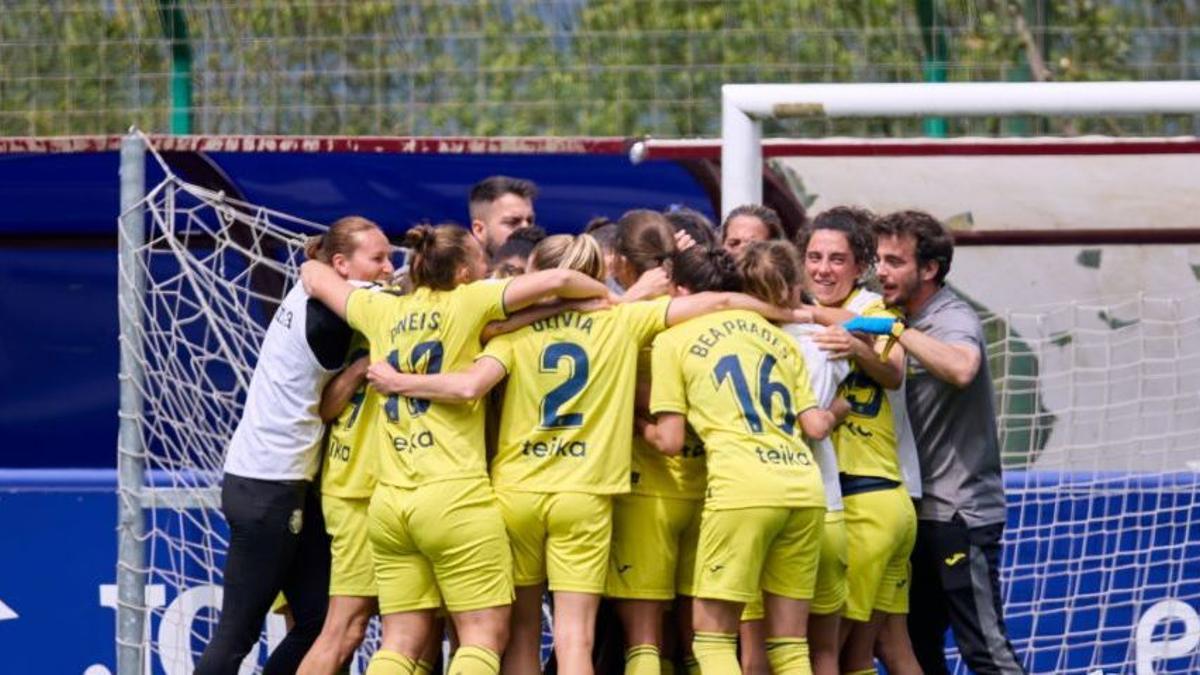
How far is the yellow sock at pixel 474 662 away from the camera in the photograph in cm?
541

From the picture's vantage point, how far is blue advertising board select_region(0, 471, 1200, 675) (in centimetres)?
680

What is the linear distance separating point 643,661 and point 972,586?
0.99m

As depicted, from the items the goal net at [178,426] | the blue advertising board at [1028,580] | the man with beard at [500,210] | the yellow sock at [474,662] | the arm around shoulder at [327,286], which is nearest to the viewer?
the yellow sock at [474,662]

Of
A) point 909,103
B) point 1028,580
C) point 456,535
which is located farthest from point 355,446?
point 1028,580

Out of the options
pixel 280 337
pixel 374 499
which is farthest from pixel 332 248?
pixel 374 499

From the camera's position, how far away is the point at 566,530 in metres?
5.51

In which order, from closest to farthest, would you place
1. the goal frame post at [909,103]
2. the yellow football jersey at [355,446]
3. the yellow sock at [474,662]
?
the yellow sock at [474,662] → the yellow football jersey at [355,446] → the goal frame post at [909,103]

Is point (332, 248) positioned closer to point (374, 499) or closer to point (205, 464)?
point (374, 499)

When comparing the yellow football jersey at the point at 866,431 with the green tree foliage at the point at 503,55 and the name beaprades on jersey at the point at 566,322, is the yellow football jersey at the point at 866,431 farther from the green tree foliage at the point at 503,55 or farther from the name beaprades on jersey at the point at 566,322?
the green tree foliage at the point at 503,55

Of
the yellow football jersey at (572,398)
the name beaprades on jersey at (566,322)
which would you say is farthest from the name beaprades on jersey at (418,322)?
the name beaprades on jersey at (566,322)

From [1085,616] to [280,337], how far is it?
9.64ft

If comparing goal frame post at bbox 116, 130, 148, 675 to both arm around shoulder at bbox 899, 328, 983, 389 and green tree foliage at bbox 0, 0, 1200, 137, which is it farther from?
arm around shoulder at bbox 899, 328, 983, 389

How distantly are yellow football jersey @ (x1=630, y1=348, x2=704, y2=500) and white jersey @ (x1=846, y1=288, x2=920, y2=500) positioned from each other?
0.57 meters

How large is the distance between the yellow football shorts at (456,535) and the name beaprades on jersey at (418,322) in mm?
421
